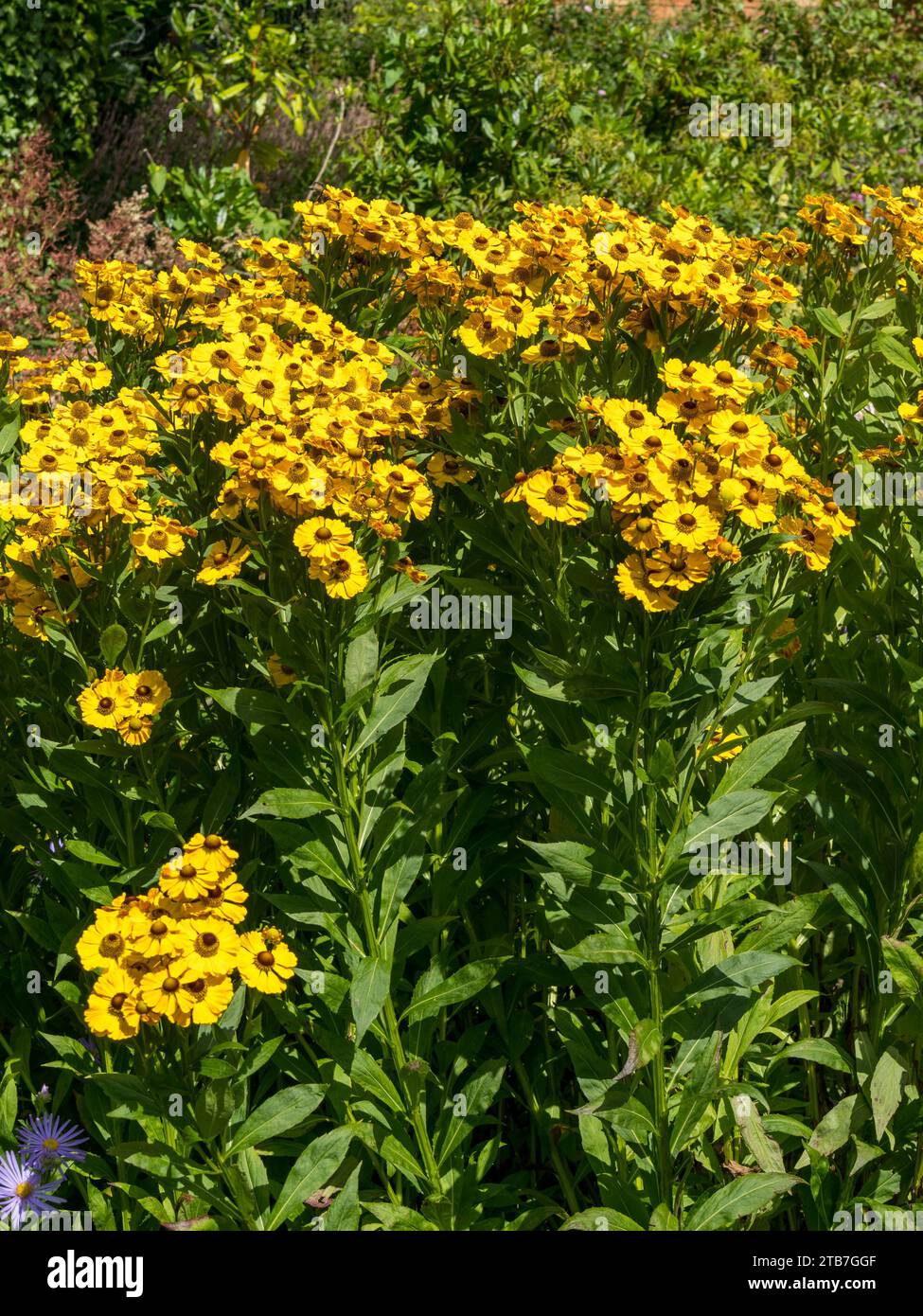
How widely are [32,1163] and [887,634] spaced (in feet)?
6.68

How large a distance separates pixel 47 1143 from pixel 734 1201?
1347mm

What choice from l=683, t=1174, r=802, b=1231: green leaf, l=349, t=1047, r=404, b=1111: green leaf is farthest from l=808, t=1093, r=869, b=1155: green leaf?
l=349, t=1047, r=404, b=1111: green leaf

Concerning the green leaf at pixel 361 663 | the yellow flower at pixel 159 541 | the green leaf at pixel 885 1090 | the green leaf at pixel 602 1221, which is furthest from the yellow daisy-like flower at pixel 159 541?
the green leaf at pixel 885 1090

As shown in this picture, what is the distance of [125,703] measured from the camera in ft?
7.72

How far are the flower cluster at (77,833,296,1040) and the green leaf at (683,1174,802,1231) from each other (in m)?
0.95

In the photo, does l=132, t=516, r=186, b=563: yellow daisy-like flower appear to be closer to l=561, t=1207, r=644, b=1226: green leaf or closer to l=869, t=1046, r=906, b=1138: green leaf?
l=561, t=1207, r=644, b=1226: green leaf

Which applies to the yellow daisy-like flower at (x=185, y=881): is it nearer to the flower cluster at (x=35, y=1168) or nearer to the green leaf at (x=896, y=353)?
the flower cluster at (x=35, y=1168)

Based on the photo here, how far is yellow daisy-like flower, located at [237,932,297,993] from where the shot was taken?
1.94 metres

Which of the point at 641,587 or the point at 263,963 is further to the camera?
the point at 641,587

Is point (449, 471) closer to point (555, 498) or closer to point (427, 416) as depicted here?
point (427, 416)

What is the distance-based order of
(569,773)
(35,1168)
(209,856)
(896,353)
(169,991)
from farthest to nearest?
(896,353)
(35,1168)
(569,773)
(209,856)
(169,991)

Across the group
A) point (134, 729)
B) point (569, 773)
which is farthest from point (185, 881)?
point (569, 773)

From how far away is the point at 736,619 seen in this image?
2.49 metres
